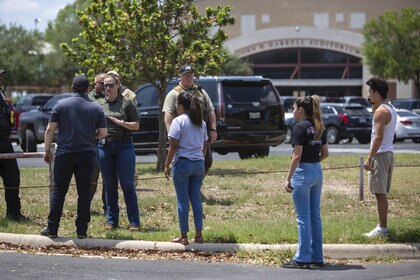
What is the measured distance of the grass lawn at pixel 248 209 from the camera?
32.2 ft

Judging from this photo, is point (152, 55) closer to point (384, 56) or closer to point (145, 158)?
point (145, 158)

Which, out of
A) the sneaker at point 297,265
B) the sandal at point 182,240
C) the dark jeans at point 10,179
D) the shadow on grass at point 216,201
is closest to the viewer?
the sneaker at point 297,265

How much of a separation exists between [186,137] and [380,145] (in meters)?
2.22

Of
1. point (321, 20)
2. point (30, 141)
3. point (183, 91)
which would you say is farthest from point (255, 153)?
point (321, 20)

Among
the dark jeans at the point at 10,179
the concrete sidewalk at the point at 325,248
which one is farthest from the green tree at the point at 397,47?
the concrete sidewalk at the point at 325,248

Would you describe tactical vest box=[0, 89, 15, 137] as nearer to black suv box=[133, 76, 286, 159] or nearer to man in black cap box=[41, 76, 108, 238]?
man in black cap box=[41, 76, 108, 238]

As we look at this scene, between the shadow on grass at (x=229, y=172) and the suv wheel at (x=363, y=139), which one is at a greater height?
the shadow on grass at (x=229, y=172)

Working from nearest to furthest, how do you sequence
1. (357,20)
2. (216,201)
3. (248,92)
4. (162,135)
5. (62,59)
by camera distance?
(216,201) → (162,135) → (248,92) → (62,59) → (357,20)

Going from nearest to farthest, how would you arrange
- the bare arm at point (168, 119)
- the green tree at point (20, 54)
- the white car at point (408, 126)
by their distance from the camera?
the bare arm at point (168, 119) < the white car at point (408, 126) < the green tree at point (20, 54)

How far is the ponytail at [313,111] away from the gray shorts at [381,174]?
1564mm

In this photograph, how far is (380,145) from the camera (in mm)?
9617

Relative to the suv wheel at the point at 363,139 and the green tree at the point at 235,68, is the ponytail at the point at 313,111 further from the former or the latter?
the green tree at the point at 235,68

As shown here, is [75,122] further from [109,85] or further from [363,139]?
[363,139]

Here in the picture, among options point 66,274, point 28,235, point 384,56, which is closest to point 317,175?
point 66,274
